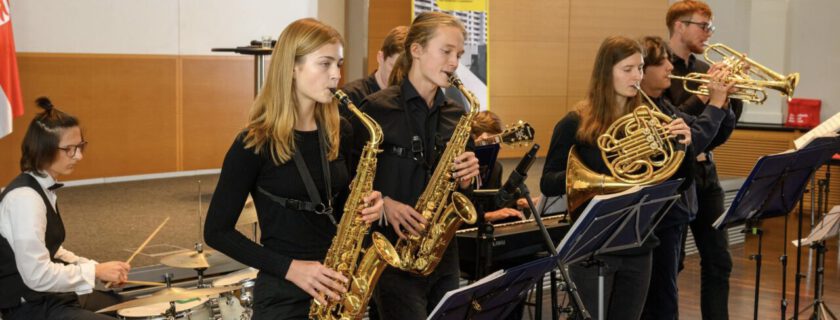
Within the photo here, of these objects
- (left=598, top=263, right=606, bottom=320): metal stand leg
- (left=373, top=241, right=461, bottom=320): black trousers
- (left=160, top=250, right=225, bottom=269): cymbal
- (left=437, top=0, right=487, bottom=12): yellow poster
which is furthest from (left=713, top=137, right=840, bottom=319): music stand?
(left=437, top=0, right=487, bottom=12): yellow poster

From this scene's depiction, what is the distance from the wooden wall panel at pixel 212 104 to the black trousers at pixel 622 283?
21.9 feet

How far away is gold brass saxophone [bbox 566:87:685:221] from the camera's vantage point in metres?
3.91

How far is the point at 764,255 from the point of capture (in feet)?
26.0

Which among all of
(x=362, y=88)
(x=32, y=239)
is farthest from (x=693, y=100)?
(x=32, y=239)

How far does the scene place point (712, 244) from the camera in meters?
5.04

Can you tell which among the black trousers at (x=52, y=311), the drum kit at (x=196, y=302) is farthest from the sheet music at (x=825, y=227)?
the black trousers at (x=52, y=311)

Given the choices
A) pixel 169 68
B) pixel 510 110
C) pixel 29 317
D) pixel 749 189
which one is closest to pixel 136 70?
pixel 169 68

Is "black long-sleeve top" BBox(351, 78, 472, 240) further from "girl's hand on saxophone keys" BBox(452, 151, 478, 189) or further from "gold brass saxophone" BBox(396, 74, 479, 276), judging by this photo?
"girl's hand on saxophone keys" BBox(452, 151, 478, 189)

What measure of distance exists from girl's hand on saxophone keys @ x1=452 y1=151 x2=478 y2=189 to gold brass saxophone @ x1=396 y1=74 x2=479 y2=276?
6cm

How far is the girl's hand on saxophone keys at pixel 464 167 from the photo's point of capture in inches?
131

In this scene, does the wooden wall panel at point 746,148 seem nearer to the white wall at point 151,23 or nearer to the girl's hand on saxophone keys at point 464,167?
the white wall at point 151,23

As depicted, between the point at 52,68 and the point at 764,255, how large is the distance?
259 inches

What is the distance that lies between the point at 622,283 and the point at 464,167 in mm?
1090

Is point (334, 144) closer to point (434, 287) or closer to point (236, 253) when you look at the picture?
point (236, 253)
